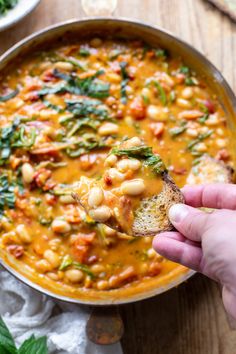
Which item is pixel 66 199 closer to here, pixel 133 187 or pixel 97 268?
pixel 97 268

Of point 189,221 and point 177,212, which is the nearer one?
point 189,221

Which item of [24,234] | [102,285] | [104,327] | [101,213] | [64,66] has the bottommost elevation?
[104,327]

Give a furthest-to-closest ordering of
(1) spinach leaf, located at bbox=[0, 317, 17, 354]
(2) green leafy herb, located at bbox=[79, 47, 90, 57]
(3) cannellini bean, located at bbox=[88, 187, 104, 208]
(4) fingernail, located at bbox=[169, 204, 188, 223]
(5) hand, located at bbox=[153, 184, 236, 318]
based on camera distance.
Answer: (2) green leafy herb, located at bbox=[79, 47, 90, 57]
(1) spinach leaf, located at bbox=[0, 317, 17, 354]
(3) cannellini bean, located at bbox=[88, 187, 104, 208]
(4) fingernail, located at bbox=[169, 204, 188, 223]
(5) hand, located at bbox=[153, 184, 236, 318]

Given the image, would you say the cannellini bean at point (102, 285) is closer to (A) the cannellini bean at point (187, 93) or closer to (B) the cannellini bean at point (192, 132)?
(B) the cannellini bean at point (192, 132)

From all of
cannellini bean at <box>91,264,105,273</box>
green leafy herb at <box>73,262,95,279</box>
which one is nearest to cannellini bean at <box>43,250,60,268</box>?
green leafy herb at <box>73,262,95,279</box>

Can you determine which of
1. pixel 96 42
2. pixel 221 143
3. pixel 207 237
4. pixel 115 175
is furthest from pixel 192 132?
pixel 207 237

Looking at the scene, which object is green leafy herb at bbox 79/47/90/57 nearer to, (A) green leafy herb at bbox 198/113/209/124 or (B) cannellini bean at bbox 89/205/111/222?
(A) green leafy herb at bbox 198/113/209/124

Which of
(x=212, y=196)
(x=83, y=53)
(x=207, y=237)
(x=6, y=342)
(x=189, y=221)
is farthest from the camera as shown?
(x=83, y=53)
